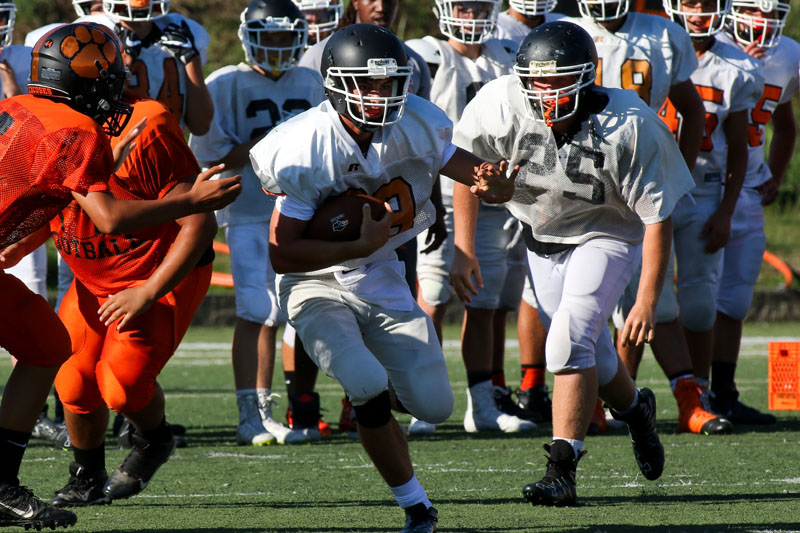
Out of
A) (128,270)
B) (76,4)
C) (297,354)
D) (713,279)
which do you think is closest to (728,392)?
(713,279)

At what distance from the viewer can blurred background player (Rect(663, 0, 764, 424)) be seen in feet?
18.9

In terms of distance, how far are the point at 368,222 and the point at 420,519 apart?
0.84 metres

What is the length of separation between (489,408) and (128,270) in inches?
89.3

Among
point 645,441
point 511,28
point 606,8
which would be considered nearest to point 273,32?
point 511,28

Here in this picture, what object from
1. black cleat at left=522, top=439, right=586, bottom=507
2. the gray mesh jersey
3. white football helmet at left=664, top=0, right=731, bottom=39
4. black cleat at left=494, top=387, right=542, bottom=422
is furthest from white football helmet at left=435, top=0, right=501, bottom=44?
black cleat at left=522, top=439, right=586, bottom=507

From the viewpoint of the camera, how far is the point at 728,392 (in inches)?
235

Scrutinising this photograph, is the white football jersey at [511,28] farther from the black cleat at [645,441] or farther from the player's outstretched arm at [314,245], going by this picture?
the player's outstretched arm at [314,245]

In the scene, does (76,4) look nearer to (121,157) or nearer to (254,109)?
(254,109)

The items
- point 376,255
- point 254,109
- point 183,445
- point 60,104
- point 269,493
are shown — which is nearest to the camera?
point 60,104

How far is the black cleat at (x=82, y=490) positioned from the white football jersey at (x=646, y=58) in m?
2.73

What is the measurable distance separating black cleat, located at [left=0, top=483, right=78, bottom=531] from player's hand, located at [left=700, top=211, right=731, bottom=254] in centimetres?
332

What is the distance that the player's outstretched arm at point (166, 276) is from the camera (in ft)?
12.3

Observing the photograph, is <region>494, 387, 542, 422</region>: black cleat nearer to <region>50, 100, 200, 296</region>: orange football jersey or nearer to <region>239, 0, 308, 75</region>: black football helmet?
<region>239, 0, 308, 75</region>: black football helmet

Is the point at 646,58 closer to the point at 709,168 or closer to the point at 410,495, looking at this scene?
the point at 709,168
